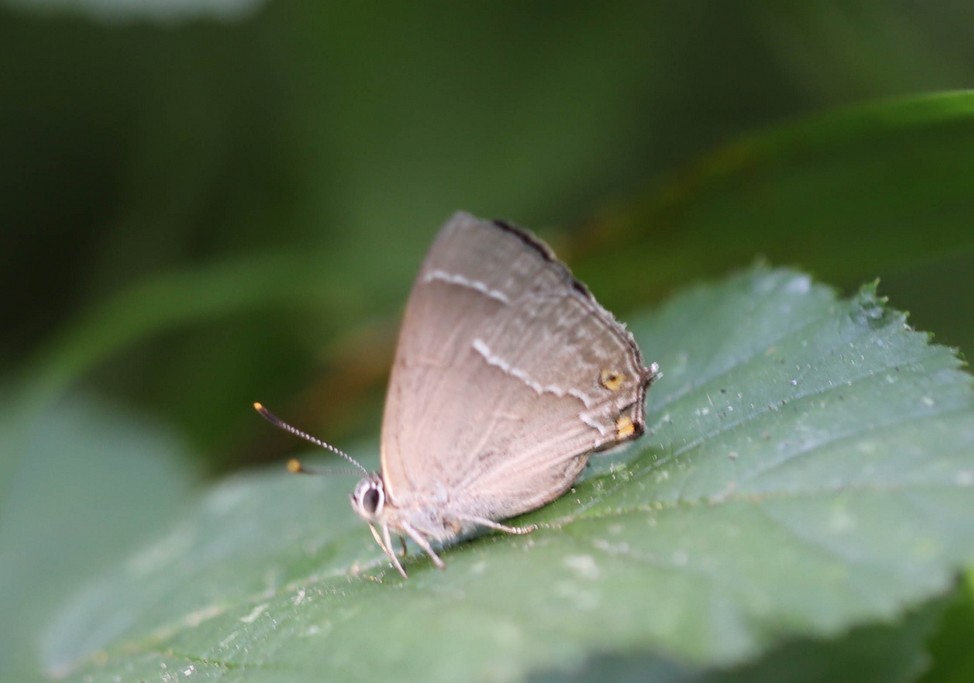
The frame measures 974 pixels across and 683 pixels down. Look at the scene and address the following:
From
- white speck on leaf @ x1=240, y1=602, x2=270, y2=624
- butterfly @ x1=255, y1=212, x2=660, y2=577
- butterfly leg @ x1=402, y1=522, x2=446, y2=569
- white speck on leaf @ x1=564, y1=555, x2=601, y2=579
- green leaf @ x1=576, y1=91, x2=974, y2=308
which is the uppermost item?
green leaf @ x1=576, y1=91, x2=974, y2=308

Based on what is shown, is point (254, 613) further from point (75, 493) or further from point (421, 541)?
point (75, 493)

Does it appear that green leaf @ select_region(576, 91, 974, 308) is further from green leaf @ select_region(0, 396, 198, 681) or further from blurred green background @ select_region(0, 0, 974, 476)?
green leaf @ select_region(0, 396, 198, 681)

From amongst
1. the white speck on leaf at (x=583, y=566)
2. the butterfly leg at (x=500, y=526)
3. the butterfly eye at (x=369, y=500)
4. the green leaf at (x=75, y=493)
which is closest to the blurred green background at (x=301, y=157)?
the green leaf at (x=75, y=493)

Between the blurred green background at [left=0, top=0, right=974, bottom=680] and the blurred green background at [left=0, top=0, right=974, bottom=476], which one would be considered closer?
the blurred green background at [left=0, top=0, right=974, bottom=680]

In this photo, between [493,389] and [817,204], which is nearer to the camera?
[493,389]

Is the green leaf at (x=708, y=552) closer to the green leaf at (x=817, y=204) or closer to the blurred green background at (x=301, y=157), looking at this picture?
the green leaf at (x=817, y=204)

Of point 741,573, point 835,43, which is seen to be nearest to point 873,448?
point 741,573

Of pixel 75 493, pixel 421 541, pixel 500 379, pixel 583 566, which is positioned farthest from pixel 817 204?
pixel 75 493

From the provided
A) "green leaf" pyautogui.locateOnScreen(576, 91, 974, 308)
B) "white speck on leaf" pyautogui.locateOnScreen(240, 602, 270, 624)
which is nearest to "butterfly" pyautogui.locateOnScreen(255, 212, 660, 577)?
"white speck on leaf" pyautogui.locateOnScreen(240, 602, 270, 624)
